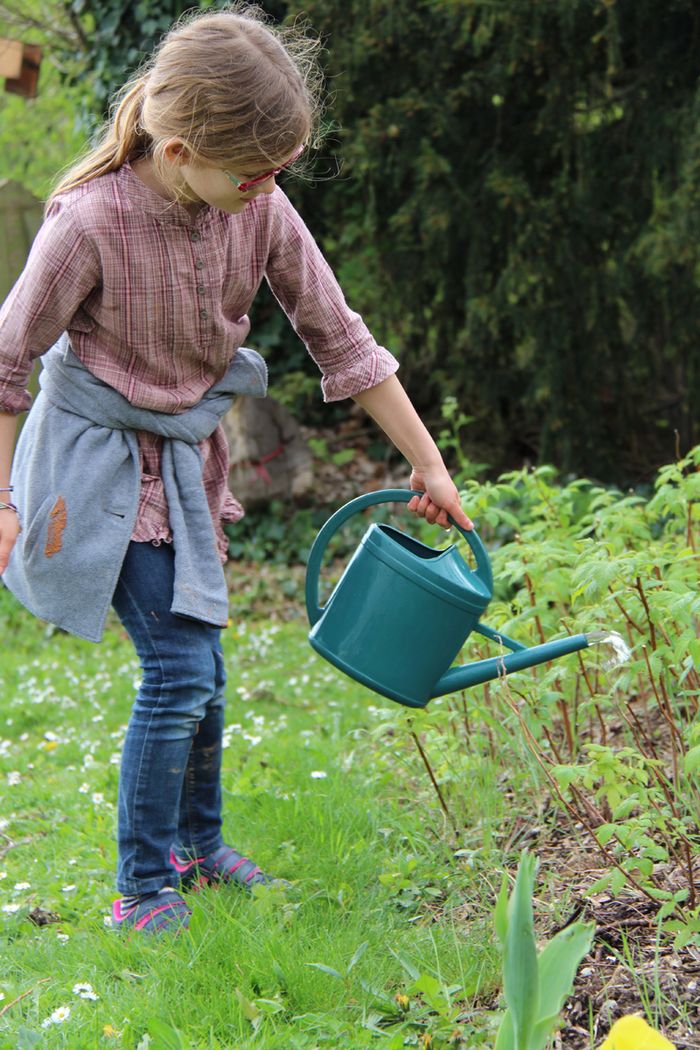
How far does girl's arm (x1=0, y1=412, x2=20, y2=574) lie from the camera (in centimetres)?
203

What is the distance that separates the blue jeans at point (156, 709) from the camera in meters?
2.18

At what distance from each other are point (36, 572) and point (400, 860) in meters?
0.94

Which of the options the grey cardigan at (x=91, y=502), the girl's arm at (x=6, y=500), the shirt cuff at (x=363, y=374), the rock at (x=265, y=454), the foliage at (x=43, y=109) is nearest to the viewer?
the girl's arm at (x=6, y=500)

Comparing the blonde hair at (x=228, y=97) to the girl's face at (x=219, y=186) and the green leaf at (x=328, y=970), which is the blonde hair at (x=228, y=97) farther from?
the green leaf at (x=328, y=970)

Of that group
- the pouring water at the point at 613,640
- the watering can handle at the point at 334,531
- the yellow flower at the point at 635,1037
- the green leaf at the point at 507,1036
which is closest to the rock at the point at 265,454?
the watering can handle at the point at 334,531

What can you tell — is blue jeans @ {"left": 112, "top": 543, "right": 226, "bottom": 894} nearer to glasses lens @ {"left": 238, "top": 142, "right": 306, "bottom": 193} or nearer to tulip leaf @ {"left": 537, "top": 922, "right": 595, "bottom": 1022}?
glasses lens @ {"left": 238, "top": 142, "right": 306, "bottom": 193}

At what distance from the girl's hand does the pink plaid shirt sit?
0.71ft

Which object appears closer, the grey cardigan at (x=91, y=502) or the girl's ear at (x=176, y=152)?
the girl's ear at (x=176, y=152)

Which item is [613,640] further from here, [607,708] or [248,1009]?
[607,708]

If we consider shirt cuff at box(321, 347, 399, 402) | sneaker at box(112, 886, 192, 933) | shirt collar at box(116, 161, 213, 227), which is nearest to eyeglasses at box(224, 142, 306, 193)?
shirt collar at box(116, 161, 213, 227)

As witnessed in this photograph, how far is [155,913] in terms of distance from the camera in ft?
7.23

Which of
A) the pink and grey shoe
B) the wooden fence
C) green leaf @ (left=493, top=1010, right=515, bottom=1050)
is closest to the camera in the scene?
green leaf @ (left=493, top=1010, right=515, bottom=1050)

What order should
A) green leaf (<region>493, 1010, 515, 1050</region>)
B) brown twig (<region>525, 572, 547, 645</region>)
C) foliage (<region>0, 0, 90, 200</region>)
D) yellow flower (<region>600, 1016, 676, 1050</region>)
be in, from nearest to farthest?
yellow flower (<region>600, 1016, 676, 1050</region>) < green leaf (<region>493, 1010, 515, 1050</region>) < brown twig (<region>525, 572, 547, 645</region>) < foliage (<region>0, 0, 90, 200</region>)

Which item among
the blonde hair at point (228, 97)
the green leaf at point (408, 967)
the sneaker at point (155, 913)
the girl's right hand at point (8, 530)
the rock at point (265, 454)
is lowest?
the rock at point (265, 454)
